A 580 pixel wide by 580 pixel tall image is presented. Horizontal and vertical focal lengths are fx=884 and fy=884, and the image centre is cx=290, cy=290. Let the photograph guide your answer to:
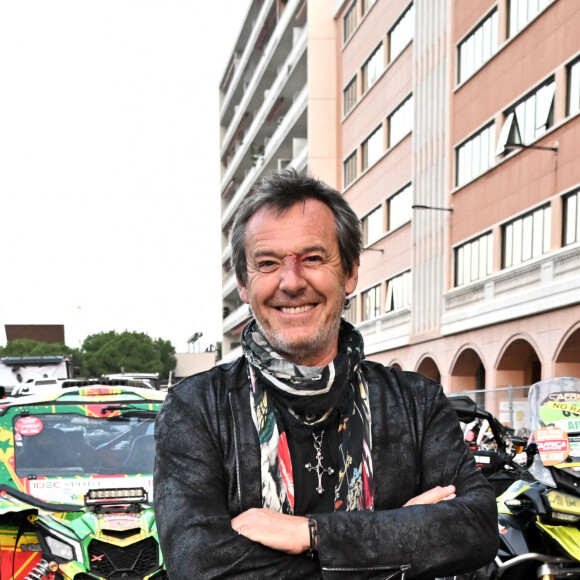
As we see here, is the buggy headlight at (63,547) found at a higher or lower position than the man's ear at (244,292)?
lower

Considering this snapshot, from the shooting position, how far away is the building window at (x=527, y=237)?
72.2 feet

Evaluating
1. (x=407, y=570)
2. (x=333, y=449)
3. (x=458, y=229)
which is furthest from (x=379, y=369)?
(x=458, y=229)

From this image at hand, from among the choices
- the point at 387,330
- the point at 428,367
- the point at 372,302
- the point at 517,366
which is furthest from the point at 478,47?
the point at 372,302

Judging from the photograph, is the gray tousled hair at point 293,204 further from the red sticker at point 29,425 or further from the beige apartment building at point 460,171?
the beige apartment building at point 460,171

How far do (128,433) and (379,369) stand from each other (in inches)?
176

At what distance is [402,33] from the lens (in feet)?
110

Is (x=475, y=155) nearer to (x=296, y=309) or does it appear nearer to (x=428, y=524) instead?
(x=296, y=309)

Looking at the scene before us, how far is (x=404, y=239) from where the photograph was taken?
33.1m

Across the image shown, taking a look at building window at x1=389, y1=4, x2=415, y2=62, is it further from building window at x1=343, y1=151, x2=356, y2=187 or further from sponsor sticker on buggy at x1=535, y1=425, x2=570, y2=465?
sponsor sticker on buggy at x1=535, y1=425, x2=570, y2=465

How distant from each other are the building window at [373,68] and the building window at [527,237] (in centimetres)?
1383

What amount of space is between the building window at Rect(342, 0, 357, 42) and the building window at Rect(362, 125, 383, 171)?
5.85 m

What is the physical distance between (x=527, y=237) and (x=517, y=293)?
1600 millimetres

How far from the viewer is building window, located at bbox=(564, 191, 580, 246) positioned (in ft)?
66.9

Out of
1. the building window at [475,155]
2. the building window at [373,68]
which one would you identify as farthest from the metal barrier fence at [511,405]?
the building window at [373,68]
